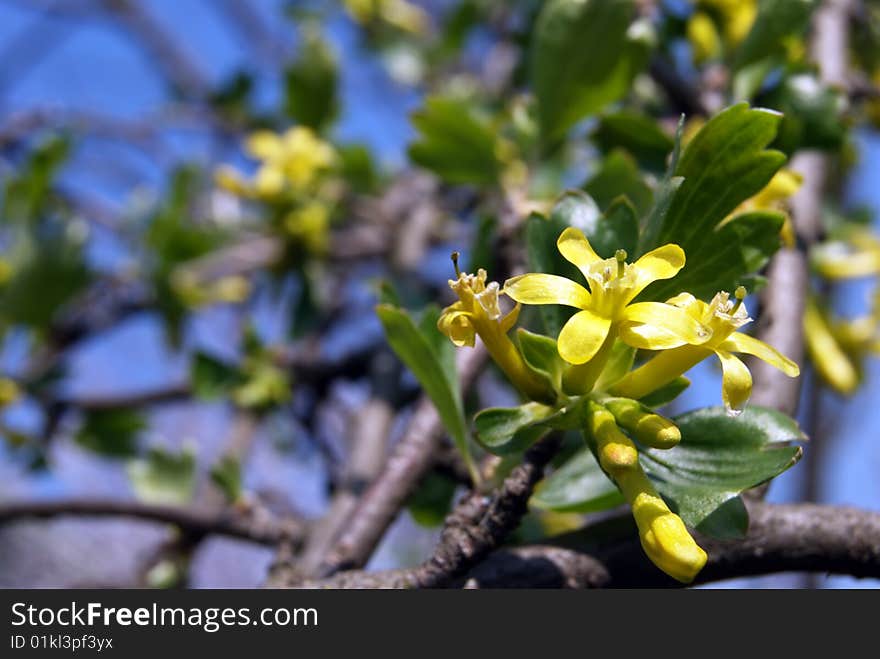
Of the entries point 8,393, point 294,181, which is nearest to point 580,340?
point 294,181

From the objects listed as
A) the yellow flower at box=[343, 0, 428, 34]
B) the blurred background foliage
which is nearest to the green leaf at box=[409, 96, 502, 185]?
the blurred background foliage

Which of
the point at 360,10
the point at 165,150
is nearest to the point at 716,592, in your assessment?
the point at 360,10

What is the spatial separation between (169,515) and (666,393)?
3.45 feet

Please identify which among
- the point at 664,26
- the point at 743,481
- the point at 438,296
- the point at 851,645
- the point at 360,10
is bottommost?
the point at 851,645

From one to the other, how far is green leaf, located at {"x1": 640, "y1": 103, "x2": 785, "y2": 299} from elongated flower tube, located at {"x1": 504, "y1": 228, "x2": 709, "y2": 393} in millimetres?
58

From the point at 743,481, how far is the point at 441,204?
189cm

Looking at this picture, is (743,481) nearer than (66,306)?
Yes

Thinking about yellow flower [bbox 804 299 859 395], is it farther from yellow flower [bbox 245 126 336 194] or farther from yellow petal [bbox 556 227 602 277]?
yellow flower [bbox 245 126 336 194]

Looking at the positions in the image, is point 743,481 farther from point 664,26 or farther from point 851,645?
point 664,26

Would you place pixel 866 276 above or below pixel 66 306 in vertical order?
below

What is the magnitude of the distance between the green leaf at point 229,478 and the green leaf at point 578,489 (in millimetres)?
626

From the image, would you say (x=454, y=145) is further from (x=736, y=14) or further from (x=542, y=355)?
(x=542, y=355)

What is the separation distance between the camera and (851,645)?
0.72m

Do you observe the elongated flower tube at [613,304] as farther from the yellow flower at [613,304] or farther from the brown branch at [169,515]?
the brown branch at [169,515]
